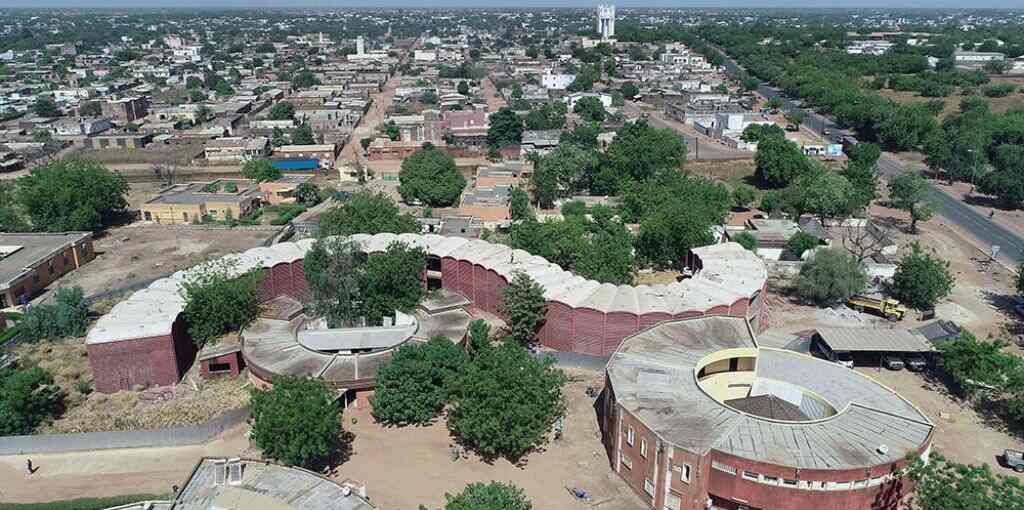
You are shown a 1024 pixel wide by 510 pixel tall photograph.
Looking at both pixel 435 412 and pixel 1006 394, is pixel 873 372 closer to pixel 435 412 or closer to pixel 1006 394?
pixel 1006 394

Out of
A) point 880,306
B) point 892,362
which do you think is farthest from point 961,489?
point 880,306

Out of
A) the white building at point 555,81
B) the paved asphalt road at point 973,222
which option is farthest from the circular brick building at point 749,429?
the white building at point 555,81

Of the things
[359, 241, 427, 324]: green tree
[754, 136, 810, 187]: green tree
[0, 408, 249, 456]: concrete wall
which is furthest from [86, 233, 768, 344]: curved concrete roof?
[754, 136, 810, 187]: green tree

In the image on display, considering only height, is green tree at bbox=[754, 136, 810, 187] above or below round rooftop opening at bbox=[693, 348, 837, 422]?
above

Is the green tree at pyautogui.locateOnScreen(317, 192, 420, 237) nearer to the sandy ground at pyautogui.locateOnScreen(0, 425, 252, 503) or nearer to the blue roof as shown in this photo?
the sandy ground at pyautogui.locateOnScreen(0, 425, 252, 503)

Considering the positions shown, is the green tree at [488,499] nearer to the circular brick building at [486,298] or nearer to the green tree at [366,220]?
the circular brick building at [486,298]

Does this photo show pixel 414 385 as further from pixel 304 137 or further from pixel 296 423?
pixel 304 137
